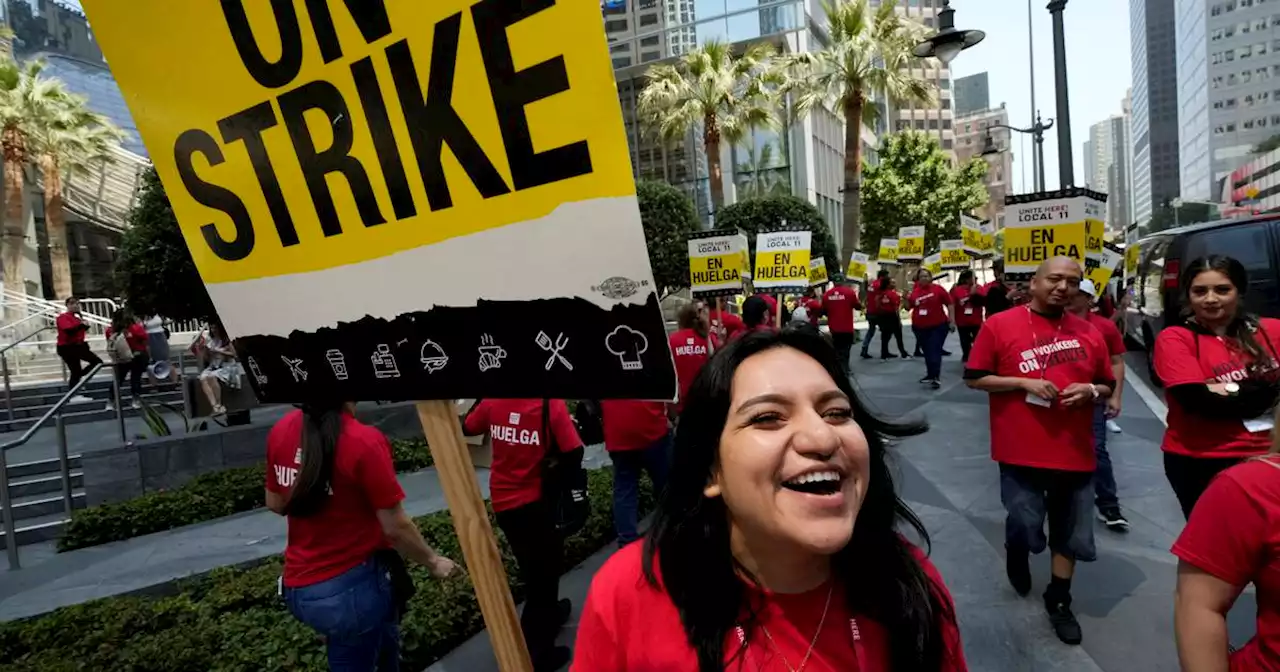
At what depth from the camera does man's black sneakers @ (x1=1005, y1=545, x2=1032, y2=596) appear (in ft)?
14.5

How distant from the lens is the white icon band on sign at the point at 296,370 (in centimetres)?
221

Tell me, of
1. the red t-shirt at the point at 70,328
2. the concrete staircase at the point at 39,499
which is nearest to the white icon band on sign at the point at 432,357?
the concrete staircase at the point at 39,499

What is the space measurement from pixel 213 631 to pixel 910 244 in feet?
50.2

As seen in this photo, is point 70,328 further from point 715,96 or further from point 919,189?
point 919,189

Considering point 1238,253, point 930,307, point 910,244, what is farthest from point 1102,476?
point 910,244

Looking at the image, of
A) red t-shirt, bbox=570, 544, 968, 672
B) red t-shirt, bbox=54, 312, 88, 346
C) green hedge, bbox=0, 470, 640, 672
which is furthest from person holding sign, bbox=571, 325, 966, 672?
red t-shirt, bbox=54, 312, 88, 346

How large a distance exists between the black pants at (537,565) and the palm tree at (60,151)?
24.8 metres

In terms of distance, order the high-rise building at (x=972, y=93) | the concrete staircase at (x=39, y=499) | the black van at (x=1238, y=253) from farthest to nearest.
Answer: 1. the high-rise building at (x=972, y=93)
2. the black van at (x=1238, y=253)
3. the concrete staircase at (x=39, y=499)

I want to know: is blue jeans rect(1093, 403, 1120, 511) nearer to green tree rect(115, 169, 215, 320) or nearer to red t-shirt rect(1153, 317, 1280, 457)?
red t-shirt rect(1153, 317, 1280, 457)

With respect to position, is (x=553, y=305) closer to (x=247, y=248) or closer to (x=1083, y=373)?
(x=247, y=248)

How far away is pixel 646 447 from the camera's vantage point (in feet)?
16.9

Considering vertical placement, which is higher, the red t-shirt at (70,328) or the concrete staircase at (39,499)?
the red t-shirt at (70,328)

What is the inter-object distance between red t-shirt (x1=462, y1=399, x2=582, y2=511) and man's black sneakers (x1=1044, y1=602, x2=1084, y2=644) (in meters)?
2.68

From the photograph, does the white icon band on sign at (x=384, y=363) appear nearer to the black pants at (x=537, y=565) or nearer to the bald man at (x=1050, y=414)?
the black pants at (x=537, y=565)
